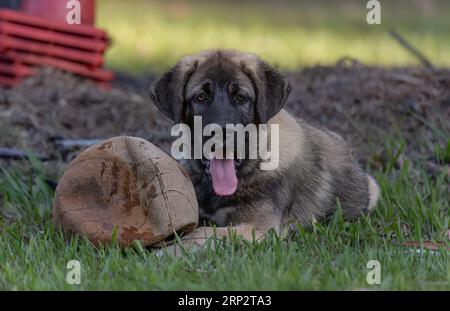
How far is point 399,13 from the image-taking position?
22891mm

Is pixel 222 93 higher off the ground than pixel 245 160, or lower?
higher

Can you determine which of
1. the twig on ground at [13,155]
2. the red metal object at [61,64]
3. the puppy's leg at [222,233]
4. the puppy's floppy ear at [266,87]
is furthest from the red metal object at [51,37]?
the puppy's leg at [222,233]

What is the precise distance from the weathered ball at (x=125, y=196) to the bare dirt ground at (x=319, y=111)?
2.08m

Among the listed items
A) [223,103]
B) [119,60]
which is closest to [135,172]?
[223,103]

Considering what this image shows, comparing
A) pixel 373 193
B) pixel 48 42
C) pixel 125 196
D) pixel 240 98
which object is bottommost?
pixel 373 193

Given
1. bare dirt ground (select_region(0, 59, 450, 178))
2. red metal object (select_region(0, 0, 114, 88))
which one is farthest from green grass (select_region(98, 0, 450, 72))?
red metal object (select_region(0, 0, 114, 88))

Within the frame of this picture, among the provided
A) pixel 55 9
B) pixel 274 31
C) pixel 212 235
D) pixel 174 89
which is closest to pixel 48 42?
pixel 55 9

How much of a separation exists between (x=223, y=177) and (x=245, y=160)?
0.80 ft

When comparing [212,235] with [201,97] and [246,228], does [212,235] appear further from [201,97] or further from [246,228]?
[201,97]

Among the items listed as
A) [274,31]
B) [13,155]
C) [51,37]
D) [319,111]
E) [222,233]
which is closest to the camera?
[222,233]

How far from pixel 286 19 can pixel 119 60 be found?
24.1ft

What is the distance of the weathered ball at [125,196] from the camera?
570 cm

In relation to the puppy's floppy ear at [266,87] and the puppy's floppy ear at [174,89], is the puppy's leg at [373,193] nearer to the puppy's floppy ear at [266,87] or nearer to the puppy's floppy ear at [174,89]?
the puppy's floppy ear at [266,87]

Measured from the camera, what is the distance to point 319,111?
28.7 feet
